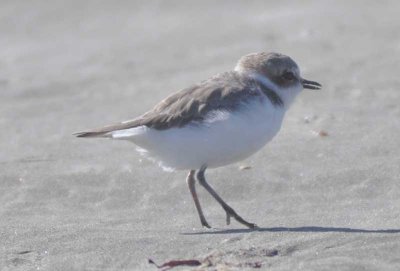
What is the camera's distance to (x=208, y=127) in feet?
21.0

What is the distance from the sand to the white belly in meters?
0.45

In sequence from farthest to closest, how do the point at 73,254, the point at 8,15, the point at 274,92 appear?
the point at 8,15 < the point at 274,92 < the point at 73,254

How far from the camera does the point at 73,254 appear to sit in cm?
562

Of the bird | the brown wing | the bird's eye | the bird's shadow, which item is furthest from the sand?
the bird's eye

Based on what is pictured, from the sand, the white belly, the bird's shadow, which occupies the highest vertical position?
the white belly

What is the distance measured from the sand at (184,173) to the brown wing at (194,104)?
0.65 meters

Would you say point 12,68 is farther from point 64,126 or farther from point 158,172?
point 158,172

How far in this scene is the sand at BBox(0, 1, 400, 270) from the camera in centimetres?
564

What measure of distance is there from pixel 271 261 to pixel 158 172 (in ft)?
8.48

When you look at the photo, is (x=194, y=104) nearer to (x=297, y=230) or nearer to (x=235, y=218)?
(x=235, y=218)

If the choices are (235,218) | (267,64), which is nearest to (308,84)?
(267,64)

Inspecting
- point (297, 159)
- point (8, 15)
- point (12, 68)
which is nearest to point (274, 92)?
point (297, 159)

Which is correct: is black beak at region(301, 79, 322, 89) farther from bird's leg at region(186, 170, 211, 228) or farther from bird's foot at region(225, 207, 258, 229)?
bird's foot at region(225, 207, 258, 229)

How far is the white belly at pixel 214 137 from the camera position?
637 cm
